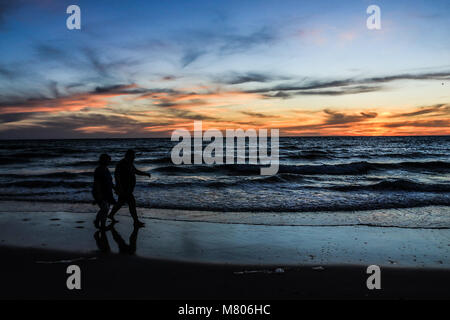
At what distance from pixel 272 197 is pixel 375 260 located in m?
7.48

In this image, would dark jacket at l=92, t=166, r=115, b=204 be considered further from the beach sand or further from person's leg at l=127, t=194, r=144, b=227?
the beach sand

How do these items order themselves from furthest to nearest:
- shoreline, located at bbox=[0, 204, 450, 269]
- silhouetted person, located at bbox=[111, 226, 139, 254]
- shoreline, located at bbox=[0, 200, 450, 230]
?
shoreline, located at bbox=[0, 200, 450, 230] < silhouetted person, located at bbox=[111, 226, 139, 254] < shoreline, located at bbox=[0, 204, 450, 269]

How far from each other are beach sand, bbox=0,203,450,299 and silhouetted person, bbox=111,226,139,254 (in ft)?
0.13

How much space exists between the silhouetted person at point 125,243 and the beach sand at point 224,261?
38mm

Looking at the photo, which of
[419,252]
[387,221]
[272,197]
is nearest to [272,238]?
[419,252]

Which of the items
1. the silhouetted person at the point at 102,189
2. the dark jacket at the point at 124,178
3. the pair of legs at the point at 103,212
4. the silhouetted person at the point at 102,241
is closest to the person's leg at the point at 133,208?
the dark jacket at the point at 124,178

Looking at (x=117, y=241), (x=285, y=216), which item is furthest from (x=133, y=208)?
(x=285, y=216)

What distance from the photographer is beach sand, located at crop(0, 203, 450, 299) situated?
4.51m

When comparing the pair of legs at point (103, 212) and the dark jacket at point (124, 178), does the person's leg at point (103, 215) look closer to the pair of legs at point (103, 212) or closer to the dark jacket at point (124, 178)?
the pair of legs at point (103, 212)

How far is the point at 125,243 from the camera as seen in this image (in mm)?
6750

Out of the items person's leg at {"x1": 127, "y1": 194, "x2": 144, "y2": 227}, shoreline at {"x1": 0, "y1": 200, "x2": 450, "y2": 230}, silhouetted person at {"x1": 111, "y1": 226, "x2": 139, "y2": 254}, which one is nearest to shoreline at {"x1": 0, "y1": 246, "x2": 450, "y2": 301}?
silhouetted person at {"x1": 111, "y1": 226, "x2": 139, "y2": 254}

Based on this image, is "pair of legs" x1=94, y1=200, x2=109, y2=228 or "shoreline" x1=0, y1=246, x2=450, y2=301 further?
"pair of legs" x1=94, y1=200, x2=109, y2=228

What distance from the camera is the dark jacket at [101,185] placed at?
7.68 m

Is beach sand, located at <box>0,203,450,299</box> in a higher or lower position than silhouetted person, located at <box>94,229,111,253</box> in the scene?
lower
